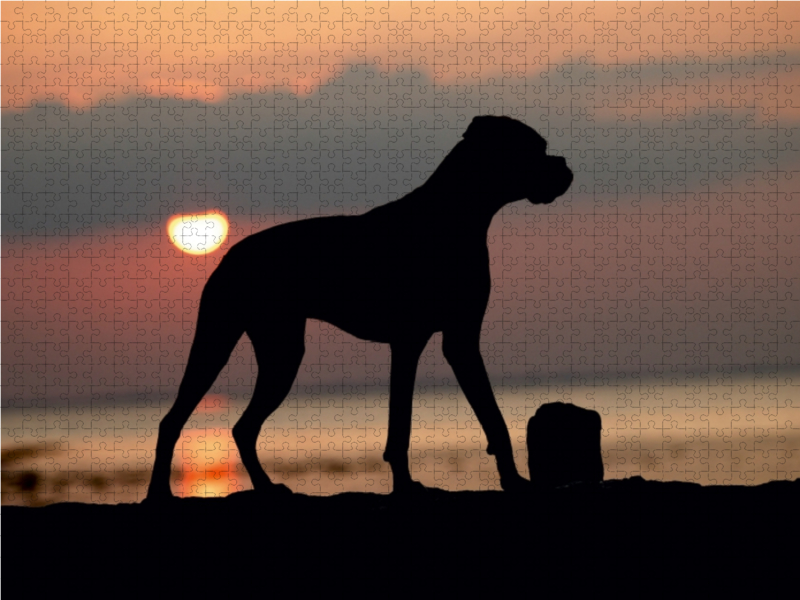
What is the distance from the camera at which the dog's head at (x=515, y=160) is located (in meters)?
10.8

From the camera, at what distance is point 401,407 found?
10.3 m

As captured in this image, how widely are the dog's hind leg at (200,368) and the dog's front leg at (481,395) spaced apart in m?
1.84

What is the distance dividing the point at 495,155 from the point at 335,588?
3887mm

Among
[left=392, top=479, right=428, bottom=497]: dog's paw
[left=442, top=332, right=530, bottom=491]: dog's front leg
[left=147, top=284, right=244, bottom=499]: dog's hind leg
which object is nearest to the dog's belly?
[left=442, top=332, right=530, bottom=491]: dog's front leg

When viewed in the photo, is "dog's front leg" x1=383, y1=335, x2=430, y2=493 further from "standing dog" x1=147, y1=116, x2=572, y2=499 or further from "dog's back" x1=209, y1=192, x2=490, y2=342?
"dog's back" x1=209, y1=192, x2=490, y2=342

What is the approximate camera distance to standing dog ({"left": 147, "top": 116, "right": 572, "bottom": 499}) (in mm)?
10500

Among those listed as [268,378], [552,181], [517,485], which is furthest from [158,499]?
[552,181]

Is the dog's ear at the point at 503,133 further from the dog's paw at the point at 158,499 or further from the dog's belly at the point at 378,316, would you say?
the dog's paw at the point at 158,499

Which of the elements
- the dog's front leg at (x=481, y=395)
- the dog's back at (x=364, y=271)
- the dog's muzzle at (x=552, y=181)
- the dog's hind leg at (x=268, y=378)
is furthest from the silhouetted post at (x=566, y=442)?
the dog's hind leg at (x=268, y=378)

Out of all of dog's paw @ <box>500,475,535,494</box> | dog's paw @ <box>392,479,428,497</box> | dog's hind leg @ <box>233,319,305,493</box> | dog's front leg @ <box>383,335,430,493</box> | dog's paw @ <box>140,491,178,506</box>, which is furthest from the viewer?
dog's hind leg @ <box>233,319,305,493</box>

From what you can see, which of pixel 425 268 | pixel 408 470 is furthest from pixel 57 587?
pixel 425 268

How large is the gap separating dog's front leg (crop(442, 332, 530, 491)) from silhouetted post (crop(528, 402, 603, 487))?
4.48 ft

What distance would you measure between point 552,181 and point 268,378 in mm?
2937

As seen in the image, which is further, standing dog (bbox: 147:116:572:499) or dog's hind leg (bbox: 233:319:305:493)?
dog's hind leg (bbox: 233:319:305:493)
